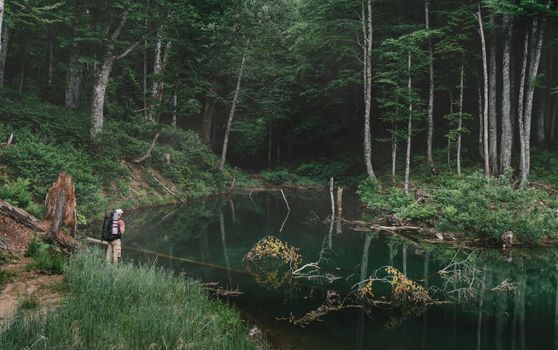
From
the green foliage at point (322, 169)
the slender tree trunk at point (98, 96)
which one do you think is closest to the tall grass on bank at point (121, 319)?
the slender tree trunk at point (98, 96)

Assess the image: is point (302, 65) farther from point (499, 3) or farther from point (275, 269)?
point (275, 269)

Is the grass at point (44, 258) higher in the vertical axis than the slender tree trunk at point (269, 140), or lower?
lower

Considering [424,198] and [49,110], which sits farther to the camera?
[49,110]

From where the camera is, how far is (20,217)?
33.4ft

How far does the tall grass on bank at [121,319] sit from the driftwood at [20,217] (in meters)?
2.93

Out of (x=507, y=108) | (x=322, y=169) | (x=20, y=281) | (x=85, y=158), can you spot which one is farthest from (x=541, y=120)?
(x=20, y=281)

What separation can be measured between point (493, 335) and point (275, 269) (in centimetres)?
633

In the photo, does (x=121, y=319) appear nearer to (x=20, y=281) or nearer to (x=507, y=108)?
(x=20, y=281)

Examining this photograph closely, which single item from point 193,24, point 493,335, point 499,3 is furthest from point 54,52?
point 493,335

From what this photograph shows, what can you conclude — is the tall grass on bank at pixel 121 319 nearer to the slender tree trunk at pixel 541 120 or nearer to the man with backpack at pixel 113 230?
the man with backpack at pixel 113 230

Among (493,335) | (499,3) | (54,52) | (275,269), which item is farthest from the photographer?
(54,52)

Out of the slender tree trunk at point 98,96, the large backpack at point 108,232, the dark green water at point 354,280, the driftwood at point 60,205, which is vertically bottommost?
the dark green water at point 354,280

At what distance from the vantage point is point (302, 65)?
39.2 m

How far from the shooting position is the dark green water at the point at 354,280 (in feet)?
26.4
